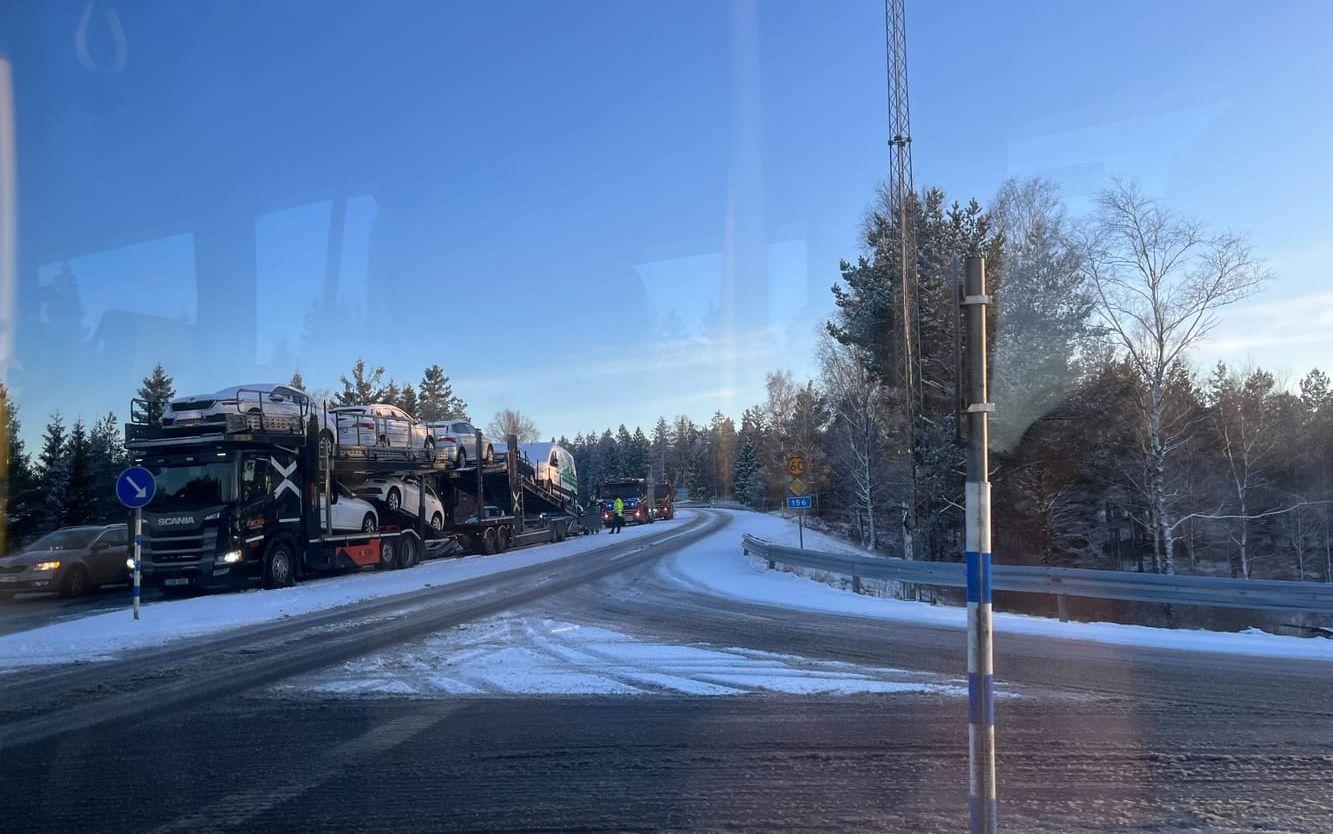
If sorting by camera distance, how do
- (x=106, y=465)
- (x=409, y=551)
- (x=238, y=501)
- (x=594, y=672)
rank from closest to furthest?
(x=594, y=672) < (x=238, y=501) < (x=409, y=551) < (x=106, y=465)

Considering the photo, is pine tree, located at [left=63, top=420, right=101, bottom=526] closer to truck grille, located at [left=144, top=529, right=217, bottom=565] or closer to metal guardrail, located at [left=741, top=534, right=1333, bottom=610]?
truck grille, located at [left=144, top=529, right=217, bottom=565]

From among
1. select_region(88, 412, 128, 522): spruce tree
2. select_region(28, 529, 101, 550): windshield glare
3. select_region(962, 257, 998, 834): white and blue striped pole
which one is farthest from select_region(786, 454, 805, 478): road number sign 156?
select_region(88, 412, 128, 522): spruce tree

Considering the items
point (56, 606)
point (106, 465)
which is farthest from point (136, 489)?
point (106, 465)

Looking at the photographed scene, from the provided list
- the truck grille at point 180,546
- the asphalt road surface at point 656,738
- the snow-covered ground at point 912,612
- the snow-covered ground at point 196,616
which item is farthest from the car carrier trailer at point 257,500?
the snow-covered ground at point 912,612

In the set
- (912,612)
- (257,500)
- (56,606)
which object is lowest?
(56,606)

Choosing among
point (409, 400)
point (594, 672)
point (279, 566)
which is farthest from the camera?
point (409, 400)

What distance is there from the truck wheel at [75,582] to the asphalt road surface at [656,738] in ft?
38.7

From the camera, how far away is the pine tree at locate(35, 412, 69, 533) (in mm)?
42250

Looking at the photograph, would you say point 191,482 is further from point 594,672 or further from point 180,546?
point 594,672

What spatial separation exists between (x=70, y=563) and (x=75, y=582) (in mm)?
590

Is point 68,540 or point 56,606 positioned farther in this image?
point 68,540

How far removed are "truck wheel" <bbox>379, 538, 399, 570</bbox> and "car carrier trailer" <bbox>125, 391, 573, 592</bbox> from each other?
0.03 meters

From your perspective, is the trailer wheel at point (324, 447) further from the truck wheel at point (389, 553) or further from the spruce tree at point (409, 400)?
the spruce tree at point (409, 400)

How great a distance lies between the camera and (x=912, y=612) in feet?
47.4
